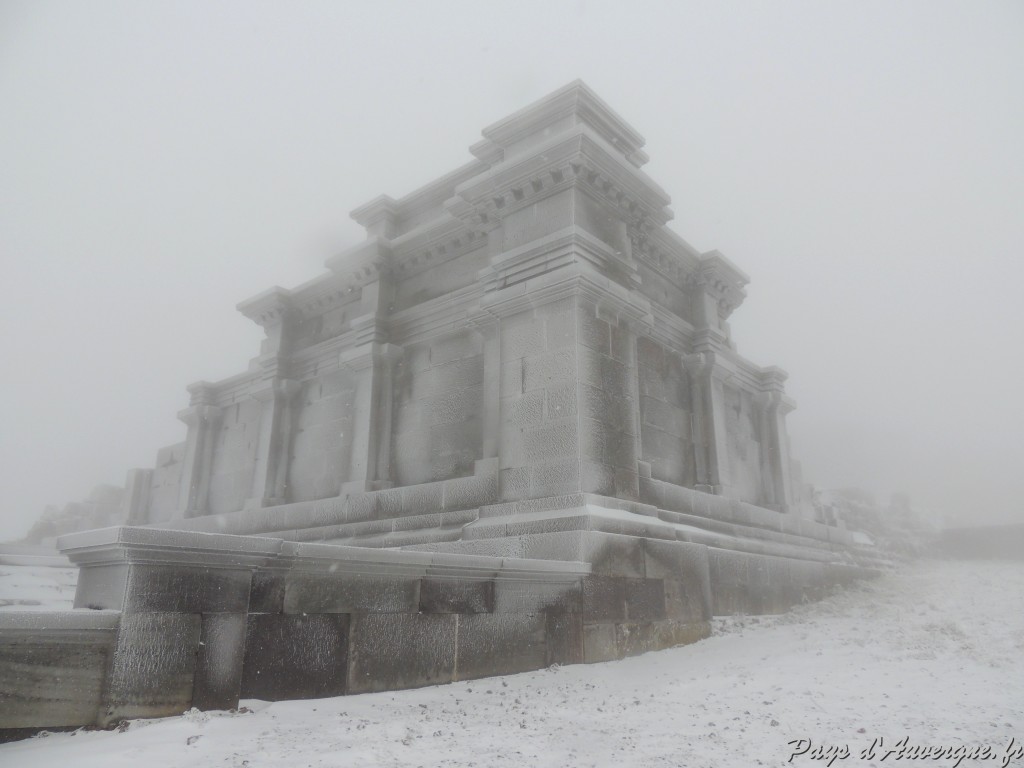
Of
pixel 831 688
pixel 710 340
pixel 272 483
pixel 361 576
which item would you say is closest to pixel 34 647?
pixel 361 576

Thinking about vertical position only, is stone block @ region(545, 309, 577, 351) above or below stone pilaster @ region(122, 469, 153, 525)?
above

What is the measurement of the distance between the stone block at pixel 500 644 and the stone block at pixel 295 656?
110 cm

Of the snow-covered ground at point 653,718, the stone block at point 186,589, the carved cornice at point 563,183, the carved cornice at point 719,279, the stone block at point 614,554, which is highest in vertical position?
the carved cornice at point 719,279

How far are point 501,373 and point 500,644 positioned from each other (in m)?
3.81

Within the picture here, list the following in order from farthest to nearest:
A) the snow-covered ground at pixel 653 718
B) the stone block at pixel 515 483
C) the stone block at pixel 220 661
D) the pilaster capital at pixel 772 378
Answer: the pilaster capital at pixel 772 378
the stone block at pixel 515 483
the stone block at pixel 220 661
the snow-covered ground at pixel 653 718

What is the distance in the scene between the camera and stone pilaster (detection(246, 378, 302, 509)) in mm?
12648

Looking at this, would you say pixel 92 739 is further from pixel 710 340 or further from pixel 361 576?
pixel 710 340

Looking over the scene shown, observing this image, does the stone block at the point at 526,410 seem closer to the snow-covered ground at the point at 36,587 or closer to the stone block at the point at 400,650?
the stone block at the point at 400,650

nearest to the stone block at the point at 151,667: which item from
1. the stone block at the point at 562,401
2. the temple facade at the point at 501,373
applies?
the temple facade at the point at 501,373

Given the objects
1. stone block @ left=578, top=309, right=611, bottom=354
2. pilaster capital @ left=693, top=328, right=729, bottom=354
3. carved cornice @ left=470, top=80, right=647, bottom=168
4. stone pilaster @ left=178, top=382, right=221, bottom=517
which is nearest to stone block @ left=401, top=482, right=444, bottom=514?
stone block @ left=578, top=309, right=611, bottom=354

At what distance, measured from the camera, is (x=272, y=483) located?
1271 centimetres

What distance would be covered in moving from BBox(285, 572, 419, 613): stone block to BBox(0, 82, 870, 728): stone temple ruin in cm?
2

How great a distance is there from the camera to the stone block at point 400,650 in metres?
4.80

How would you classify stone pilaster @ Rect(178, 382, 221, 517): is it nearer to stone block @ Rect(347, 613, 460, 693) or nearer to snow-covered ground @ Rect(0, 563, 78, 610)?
snow-covered ground @ Rect(0, 563, 78, 610)
